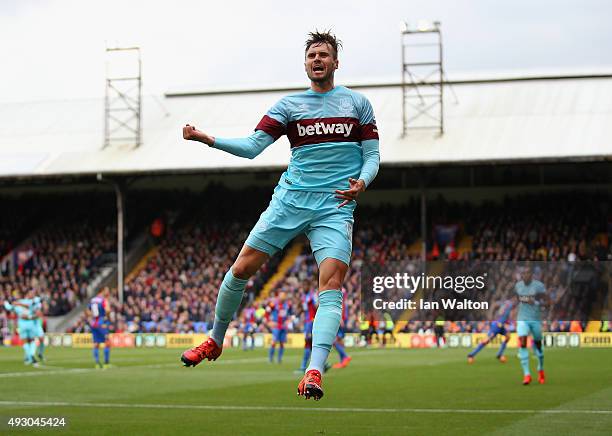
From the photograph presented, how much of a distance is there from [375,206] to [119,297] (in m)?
12.0

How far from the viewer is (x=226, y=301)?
8930 millimetres

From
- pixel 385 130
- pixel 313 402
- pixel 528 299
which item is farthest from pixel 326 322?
pixel 385 130

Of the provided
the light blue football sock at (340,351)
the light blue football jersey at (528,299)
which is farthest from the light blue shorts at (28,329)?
the light blue football jersey at (528,299)

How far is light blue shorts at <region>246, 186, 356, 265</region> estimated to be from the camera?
8.41m

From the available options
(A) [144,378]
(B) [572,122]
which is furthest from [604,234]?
(A) [144,378]

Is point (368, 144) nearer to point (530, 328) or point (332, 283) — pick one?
point (332, 283)

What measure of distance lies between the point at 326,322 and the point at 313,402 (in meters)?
9.42

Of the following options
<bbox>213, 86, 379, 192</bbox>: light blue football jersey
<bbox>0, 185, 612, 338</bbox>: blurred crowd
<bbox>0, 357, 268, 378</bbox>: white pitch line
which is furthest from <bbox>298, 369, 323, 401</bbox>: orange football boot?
<bbox>0, 185, 612, 338</bbox>: blurred crowd

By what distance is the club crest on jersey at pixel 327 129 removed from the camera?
852 centimetres

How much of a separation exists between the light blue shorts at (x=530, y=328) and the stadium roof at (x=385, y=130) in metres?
18.1

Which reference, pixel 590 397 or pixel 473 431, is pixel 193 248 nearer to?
pixel 590 397

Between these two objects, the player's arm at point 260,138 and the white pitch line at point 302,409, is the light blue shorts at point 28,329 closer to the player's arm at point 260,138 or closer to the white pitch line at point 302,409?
the white pitch line at point 302,409

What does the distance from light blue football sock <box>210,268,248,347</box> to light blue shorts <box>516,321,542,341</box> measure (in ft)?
45.3
